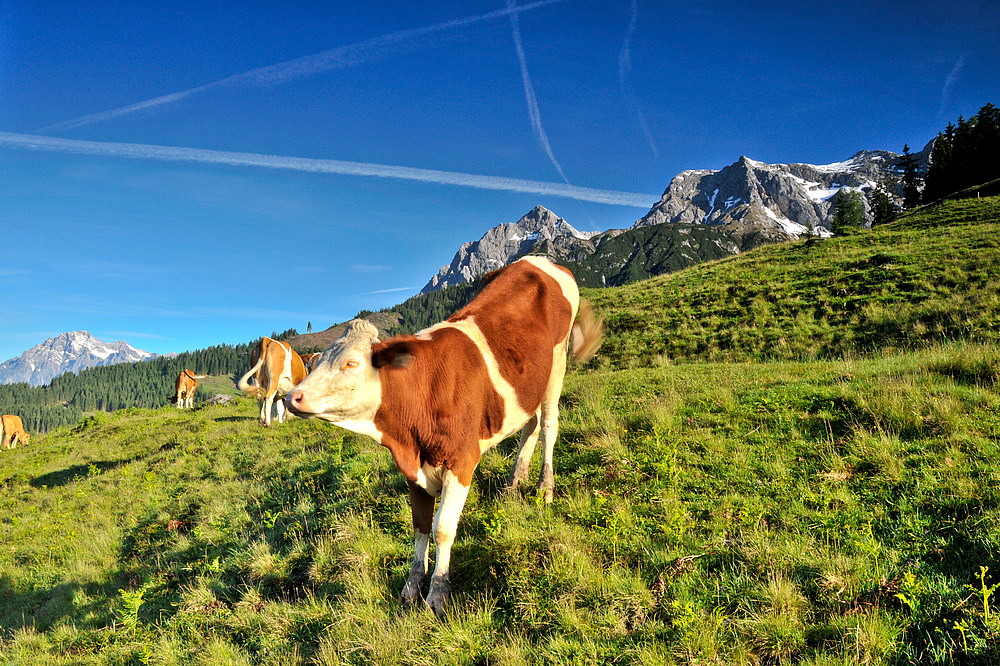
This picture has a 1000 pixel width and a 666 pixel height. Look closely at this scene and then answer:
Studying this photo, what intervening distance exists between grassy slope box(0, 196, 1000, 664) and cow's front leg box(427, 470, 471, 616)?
20 centimetres

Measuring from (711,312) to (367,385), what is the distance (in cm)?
1728

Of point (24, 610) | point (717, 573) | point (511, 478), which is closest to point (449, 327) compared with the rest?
point (511, 478)

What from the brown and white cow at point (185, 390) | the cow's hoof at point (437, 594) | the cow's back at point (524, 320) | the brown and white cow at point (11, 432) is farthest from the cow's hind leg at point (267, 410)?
the brown and white cow at point (11, 432)

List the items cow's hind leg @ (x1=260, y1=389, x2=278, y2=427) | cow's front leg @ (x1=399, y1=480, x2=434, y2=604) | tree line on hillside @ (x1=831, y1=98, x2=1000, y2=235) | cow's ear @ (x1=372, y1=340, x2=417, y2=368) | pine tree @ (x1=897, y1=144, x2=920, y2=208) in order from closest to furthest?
cow's ear @ (x1=372, y1=340, x2=417, y2=368) → cow's front leg @ (x1=399, y1=480, x2=434, y2=604) → cow's hind leg @ (x1=260, y1=389, x2=278, y2=427) → tree line on hillside @ (x1=831, y1=98, x2=1000, y2=235) → pine tree @ (x1=897, y1=144, x2=920, y2=208)

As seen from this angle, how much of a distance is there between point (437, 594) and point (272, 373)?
1173 cm

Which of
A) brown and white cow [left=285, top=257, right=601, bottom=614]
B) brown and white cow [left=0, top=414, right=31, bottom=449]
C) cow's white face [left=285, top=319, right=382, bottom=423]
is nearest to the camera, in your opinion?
cow's white face [left=285, top=319, right=382, bottom=423]

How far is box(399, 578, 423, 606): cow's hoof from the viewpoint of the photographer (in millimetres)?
4594

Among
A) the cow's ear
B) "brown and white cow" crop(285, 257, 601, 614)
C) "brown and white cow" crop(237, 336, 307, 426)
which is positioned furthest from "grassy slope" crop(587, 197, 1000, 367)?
the cow's ear

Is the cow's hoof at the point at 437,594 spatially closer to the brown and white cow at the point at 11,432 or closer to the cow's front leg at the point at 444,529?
the cow's front leg at the point at 444,529

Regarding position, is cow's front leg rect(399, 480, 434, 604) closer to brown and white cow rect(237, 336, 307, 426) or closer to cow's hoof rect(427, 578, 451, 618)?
cow's hoof rect(427, 578, 451, 618)

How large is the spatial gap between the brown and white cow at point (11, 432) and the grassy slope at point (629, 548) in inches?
913

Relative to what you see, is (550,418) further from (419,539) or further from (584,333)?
(419,539)

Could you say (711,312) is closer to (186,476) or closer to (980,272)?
(980,272)

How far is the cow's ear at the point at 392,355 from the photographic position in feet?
12.4
